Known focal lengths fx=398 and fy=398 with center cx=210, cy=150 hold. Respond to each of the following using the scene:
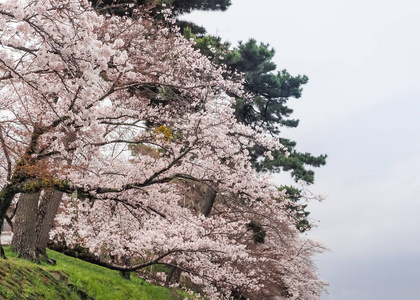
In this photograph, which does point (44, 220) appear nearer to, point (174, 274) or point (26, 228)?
point (26, 228)

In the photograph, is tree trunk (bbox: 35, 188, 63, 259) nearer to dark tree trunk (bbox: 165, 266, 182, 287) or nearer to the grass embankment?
the grass embankment

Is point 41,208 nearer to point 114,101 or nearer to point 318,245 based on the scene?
point 114,101

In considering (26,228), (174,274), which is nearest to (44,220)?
(26,228)

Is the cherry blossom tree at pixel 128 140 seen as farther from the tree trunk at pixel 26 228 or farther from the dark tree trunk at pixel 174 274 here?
the dark tree trunk at pixel 174 274

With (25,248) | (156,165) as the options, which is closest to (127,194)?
(156,165)

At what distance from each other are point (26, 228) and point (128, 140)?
413 cm

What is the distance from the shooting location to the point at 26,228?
11422 mm

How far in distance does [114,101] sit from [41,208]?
12.9ft

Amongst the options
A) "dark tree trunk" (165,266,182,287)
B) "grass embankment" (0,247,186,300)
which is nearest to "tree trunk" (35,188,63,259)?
"grass embankment" (0,247,186,300)

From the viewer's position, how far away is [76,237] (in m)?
14.5

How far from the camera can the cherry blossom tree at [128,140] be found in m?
6.20

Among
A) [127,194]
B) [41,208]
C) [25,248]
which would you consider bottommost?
[25,248]

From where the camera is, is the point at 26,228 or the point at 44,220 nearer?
the point at 26,228

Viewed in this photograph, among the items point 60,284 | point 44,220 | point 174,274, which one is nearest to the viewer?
point 60,284
